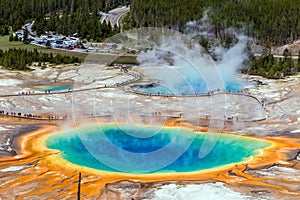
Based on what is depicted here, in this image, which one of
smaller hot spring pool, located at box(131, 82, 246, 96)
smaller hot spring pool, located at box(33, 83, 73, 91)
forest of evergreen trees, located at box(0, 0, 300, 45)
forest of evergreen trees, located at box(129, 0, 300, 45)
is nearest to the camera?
smaller hot spring pool, located at box(131, 82, 246, 96)

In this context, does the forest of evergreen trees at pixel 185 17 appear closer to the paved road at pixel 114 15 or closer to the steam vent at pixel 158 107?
the steam vent at pixel 158 107

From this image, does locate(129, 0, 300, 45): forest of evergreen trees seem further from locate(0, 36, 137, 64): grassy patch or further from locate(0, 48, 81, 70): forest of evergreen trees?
locate(0, 48, 81, 70): forest of evergreen trees

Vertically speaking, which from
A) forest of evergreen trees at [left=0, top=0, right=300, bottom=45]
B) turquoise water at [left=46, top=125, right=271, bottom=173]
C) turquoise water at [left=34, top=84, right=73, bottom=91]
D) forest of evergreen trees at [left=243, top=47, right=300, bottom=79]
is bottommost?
turquoise water at [left=46, top=125, right=271, bottom=173]

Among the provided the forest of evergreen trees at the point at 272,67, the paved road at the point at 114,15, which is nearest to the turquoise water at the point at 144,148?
the forest of evergreen trees at the point at 272,67

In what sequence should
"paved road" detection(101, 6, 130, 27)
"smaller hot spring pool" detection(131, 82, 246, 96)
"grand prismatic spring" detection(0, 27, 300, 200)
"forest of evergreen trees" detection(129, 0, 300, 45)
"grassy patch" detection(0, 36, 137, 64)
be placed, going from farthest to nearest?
"paved road" detection(101, 6, 130, 27), "forest of evergreen trees" detection(129, 0, 300, 45), "grassy patch" detection(0, 36, 137, 64), "smaller hot spring pool" detection(131, 82, 246, 96), "grand prismatic spring" detection(0, 27, 300, 200)

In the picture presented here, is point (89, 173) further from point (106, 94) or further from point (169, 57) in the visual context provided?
point (169, 57)

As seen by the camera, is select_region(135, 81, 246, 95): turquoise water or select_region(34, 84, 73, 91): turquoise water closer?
select_region(135, 81, 246, 95): turquoise water

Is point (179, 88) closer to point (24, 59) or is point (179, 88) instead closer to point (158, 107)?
point (158, 107)

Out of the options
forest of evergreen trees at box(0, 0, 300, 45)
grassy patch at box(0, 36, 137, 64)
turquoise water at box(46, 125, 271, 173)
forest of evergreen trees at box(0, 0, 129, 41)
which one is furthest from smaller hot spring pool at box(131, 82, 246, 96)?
forest of evergreen trees at box(0, 0, 129, 41)

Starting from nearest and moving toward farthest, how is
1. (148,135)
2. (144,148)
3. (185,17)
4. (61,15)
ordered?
(144,148)
(148,135)
(185,17)
(61,15)

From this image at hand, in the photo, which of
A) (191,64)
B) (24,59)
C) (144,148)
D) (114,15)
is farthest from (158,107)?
(114,15)
